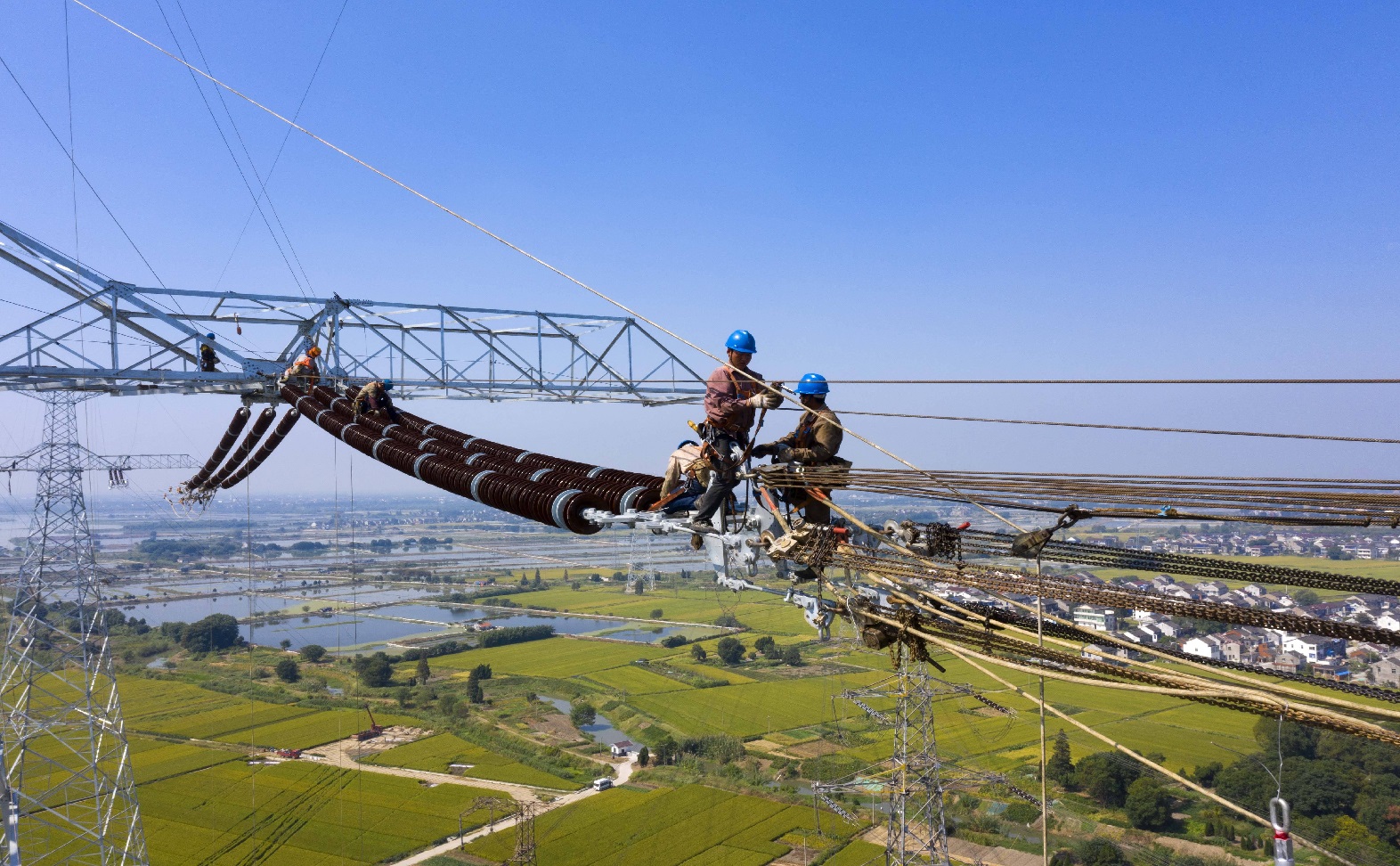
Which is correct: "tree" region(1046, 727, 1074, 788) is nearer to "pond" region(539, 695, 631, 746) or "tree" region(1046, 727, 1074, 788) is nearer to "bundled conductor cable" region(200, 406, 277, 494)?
"pond" region(539, 695, 631, 746)

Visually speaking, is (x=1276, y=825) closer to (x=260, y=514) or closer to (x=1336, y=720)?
(x=1336, y=720)

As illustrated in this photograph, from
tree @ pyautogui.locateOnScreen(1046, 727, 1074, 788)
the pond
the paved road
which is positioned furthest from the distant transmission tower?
the pond

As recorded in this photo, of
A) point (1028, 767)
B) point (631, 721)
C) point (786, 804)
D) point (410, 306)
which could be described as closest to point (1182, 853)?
point (1028, 767)

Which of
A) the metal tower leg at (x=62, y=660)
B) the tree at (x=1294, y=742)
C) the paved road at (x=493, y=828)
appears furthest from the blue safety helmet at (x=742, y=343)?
the tree at (x=1294, y=742)

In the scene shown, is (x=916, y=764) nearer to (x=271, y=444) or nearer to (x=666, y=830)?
(x=271, y=444)

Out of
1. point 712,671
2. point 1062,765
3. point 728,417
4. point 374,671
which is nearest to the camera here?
point 728,417

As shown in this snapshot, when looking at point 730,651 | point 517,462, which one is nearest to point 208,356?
point 517,462
